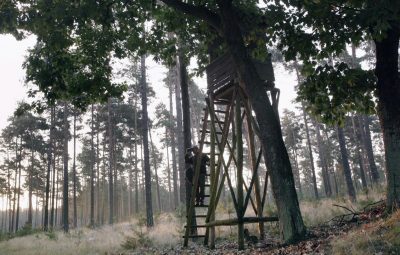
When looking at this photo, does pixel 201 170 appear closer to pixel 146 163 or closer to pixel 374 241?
pixel 374 241

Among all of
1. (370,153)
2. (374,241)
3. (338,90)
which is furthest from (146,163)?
(374,241)

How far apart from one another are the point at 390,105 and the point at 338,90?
129 cm

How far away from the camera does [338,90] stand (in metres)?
8.95

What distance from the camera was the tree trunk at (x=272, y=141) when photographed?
721 cm

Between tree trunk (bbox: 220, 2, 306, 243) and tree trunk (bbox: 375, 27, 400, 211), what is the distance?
2.30 m

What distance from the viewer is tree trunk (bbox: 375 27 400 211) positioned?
786 centimetres

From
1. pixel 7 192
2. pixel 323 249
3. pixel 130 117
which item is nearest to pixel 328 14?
pixel 323 249

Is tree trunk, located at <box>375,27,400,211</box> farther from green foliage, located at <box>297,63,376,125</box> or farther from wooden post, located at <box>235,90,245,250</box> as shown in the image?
wooden post, located at <box>235,90,245,250</box>

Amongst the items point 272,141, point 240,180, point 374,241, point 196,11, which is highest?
point 196,11

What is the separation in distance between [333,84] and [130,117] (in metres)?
32.0

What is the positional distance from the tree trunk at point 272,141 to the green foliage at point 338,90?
177 centimetres

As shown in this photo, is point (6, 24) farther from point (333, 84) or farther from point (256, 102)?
point (333, 84)

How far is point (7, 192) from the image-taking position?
56562 mm

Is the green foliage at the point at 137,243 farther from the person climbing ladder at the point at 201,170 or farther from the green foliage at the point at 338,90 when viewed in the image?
the green foliage at the point at 338,90
